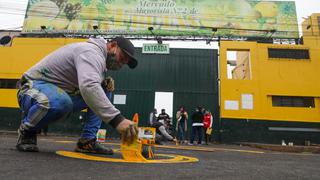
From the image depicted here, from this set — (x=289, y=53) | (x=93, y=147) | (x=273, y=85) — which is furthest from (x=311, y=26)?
(x=93, y=147)

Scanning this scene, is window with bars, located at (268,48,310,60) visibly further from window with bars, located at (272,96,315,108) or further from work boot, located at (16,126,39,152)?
work boot, located at (16,126,39,152)

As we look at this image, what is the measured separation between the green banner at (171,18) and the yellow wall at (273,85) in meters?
2.08

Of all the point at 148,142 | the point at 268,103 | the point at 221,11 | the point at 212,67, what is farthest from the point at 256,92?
the point at 148,142

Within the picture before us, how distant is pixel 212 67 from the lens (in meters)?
16.2

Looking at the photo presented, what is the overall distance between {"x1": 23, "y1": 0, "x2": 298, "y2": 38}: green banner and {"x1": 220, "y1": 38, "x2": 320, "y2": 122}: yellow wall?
2.08m

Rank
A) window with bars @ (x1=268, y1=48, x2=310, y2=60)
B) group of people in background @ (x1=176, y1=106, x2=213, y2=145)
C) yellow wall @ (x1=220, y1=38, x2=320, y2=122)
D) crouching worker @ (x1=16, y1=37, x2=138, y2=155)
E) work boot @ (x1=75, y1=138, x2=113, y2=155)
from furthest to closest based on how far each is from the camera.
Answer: window with bars @ (x1=268, y1=48, x2=310, y2=60)
yellow wall @ (x1=220, y1=38, x2=320, y2=122)
group of people in background @ (x1=176, y1=106, x2=213, y2=145)
work boot @ (x1=75, y1=138, x2=113, y2=155)
crouching worker @ (x1=16, y1=37, x2=138, y2=155)

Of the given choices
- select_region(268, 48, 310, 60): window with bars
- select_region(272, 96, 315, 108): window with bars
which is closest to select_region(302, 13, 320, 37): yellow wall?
select_region(268, 48, 310, 60): window with bars

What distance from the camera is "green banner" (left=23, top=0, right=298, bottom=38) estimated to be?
17375 mm

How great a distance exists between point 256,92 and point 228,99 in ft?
4.71

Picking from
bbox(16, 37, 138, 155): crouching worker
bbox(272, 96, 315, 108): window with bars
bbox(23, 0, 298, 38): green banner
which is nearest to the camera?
bbox(16, 37, 138, 155): crouching worker

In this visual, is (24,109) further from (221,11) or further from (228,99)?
(221,11)

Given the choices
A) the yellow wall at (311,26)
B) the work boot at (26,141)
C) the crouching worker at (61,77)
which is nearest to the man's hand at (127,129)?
the crouching worker at (61,77)

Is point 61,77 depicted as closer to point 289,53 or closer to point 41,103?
point 41,103

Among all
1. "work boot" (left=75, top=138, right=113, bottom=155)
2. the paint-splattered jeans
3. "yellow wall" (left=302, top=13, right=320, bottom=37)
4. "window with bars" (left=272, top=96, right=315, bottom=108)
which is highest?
"yellow wall" (left=302, top=13, right=320, bottom=37)
